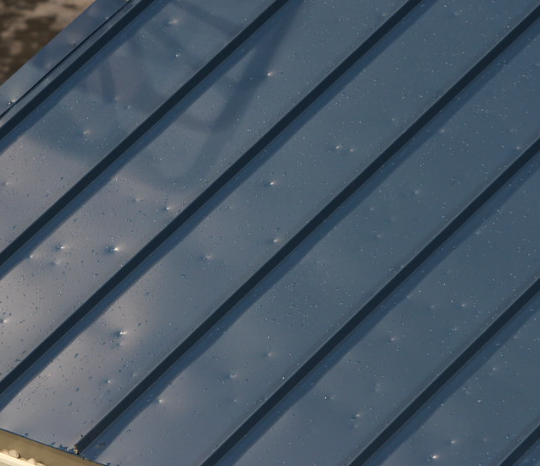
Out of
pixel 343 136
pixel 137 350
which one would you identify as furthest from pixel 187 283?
pixel 343 136

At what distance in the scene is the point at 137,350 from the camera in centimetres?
410

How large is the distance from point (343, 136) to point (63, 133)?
1506 millimetres

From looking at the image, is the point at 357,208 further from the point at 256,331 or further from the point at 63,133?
the point at 63,133

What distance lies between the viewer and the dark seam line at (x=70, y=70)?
14.1 feet

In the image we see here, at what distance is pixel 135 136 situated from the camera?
427 cm

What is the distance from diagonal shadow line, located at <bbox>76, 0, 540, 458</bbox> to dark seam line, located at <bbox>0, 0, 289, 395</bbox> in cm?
48

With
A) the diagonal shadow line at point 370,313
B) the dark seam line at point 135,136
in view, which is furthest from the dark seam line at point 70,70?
the diagonal shadow line at point 370,313

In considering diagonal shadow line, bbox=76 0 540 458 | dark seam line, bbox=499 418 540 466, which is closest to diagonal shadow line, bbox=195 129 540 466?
diagonal shadow line, bbox=76 0 540 458

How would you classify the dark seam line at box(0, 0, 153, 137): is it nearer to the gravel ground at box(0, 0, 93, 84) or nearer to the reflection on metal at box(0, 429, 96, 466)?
the reflection on metal at box(0, 429, 96, 466)

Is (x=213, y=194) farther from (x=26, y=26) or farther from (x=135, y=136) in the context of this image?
(x=26, y=26)

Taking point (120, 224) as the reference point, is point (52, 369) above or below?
below

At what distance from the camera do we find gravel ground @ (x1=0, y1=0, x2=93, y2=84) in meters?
6.62

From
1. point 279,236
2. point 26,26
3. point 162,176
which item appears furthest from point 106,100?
point 26,26

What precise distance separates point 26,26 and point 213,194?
10.9 feet
